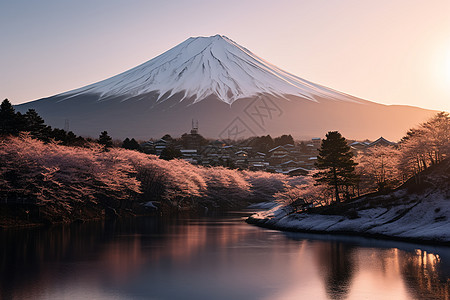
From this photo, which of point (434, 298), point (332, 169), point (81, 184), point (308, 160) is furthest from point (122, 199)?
point (308, 160)

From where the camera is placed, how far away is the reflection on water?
59.0ft

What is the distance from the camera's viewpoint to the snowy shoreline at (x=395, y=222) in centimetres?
3256

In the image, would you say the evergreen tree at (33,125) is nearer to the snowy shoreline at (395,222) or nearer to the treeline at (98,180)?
the treeline at (98,180)

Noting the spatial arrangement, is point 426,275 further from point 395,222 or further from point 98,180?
point 98,180

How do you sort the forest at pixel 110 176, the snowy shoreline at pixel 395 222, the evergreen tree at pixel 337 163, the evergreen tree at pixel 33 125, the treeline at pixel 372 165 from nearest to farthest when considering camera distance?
the snowy shoreline at pixel 395 222
the treeline at pixel 372 165
the forest at pixel 110 176
the evergreen tree at pixel 337 163
the evergreen tree at pixel 33 125

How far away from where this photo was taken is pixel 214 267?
24.0m

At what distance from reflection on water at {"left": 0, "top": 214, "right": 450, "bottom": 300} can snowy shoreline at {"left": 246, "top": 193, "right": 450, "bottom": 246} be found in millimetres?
1958

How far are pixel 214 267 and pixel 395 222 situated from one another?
1870cm

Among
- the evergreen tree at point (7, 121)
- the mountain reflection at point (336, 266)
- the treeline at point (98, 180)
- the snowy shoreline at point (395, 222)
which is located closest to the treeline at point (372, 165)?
the snowy shoreline at point (395, 222)

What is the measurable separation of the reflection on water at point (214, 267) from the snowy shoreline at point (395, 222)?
1.96 meters

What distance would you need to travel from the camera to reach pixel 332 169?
46.4m

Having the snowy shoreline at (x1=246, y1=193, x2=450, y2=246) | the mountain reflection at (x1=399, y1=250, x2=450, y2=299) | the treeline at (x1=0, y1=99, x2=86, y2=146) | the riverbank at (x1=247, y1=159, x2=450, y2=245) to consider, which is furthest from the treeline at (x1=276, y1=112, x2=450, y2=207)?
the treeline at (x1=0, y1=99, x2=86, y2=146)

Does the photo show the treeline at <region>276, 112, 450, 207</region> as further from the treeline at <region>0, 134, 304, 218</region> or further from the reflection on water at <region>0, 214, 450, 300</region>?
the treeline at <region>0, 134, 304, 218</region>

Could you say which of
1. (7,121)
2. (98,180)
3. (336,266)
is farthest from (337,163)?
(7,121)
